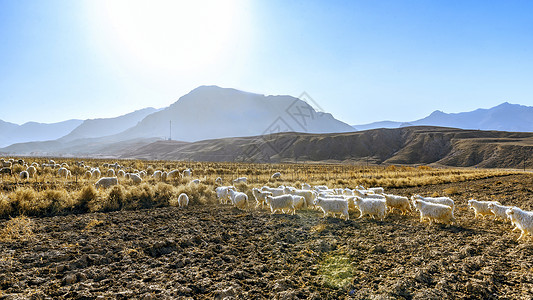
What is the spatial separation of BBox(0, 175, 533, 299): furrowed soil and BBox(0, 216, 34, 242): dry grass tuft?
224 millimetres

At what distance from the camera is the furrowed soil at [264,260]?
15.3 feet

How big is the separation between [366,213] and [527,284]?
580 cm

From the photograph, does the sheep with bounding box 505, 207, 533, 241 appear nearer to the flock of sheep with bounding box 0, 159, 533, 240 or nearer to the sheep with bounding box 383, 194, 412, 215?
the flock of sheep with bounding box 0, 159, 533, 240

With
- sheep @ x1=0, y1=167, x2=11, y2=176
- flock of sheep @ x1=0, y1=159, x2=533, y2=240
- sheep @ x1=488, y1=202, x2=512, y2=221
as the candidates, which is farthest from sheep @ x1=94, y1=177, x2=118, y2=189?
sheep @ x1=488, y1=202, x2=512, y2=221

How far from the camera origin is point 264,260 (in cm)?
620

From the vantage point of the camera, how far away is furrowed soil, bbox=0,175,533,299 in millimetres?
4660

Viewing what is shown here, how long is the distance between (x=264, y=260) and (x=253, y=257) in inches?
12.1

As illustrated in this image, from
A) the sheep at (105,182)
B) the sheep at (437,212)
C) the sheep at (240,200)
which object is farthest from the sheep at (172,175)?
the sheep at (437,212)

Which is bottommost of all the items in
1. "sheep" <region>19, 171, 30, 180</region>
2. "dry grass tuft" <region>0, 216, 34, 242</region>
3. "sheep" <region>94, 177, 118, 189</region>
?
"dry grass tuft" <region>0, 216, 34, 242</region>

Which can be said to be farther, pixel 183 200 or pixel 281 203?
pixel 183 200

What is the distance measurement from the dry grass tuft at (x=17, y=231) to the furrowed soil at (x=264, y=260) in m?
0.22

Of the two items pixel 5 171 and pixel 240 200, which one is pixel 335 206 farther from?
pixel 5 171

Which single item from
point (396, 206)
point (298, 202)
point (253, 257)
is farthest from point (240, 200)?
point (396, 206)

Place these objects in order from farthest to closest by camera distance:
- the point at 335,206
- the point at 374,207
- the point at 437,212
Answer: the point at 335,206 < the point at 374,207 < the point at 437,212
